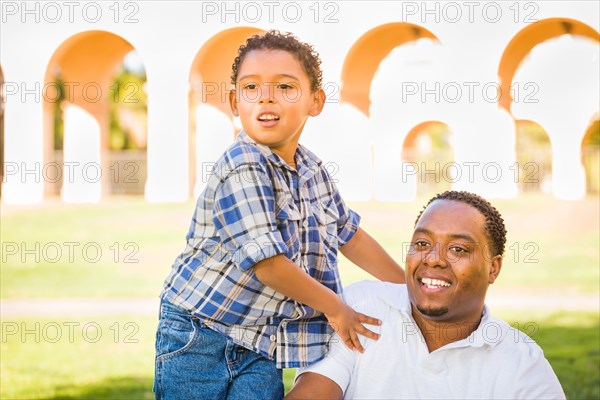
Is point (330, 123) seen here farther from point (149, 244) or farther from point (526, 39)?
point (526, 39)

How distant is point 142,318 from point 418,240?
5674 millimetres

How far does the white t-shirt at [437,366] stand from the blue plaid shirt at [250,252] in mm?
148

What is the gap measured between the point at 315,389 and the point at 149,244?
8264 mm

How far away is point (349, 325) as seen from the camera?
2.72 meters

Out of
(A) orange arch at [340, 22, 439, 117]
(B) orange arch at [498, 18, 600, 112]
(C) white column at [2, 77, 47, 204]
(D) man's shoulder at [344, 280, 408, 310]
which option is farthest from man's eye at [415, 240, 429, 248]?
(A) orange arch at [340, 22, 439, 117]

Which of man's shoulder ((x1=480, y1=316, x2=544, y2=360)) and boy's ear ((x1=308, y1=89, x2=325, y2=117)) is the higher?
boy's ear ((x1=308, y1=89, x2=325, y2=117))

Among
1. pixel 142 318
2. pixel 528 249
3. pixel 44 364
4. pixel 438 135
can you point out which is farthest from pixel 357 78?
pixel 438 135

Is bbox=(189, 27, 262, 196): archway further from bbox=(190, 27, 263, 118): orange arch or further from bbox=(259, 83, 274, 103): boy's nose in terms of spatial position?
bbox=(259, 83, 274, 103): boy's nose

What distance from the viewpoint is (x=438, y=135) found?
129ft

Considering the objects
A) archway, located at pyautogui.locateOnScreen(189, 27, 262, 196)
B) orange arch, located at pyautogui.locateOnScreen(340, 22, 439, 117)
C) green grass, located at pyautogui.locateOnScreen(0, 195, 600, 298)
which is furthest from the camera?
orange arch, located at pyautogui.locateOnScreen(340, 22, 439, 117)

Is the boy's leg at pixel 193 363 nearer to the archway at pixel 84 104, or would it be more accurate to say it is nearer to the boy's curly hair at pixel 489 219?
the boy's curly hair at pixel 489 219

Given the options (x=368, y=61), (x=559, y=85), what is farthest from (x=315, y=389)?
(x=368, y=61)

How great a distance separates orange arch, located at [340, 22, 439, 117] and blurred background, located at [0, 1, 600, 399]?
1.5 inches

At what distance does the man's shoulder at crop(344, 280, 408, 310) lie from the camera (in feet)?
9.66
